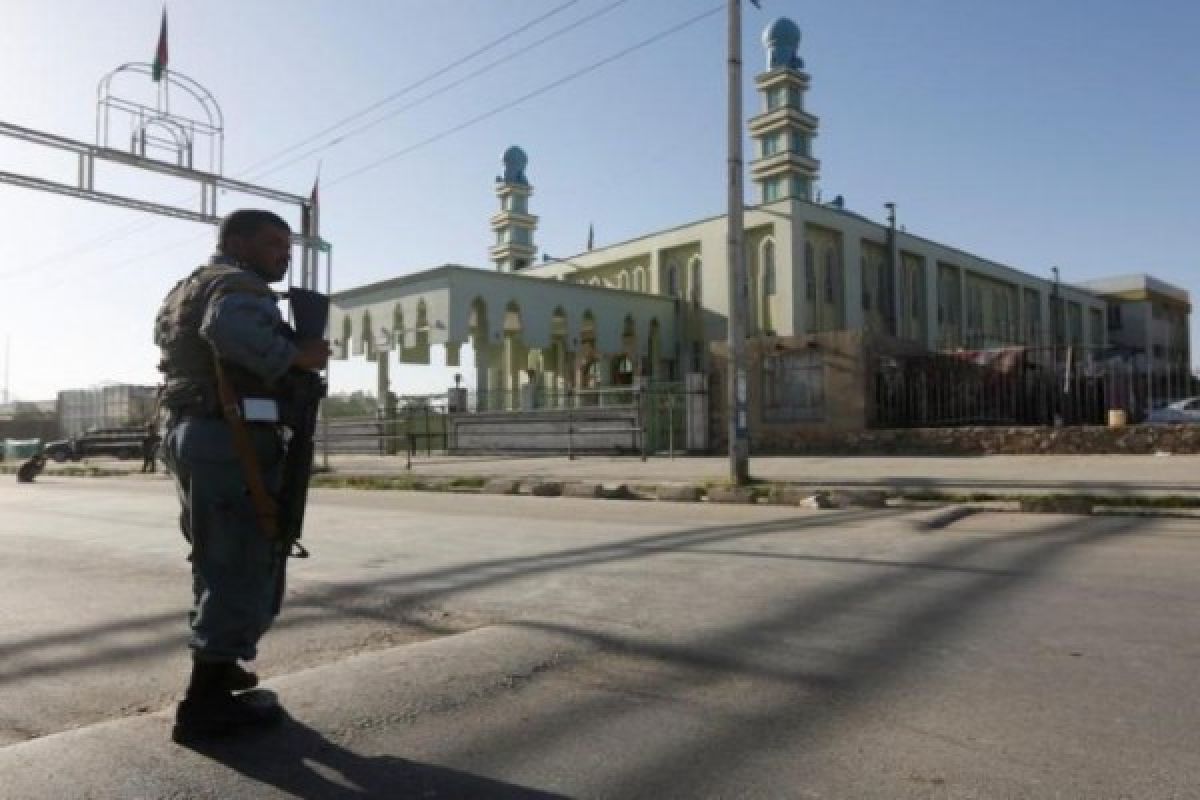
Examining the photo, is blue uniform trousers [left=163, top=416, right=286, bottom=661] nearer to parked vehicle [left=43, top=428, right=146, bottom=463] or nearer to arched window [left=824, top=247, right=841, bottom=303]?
parked vehicle [left=43, top=428, right=146, bottom=463]

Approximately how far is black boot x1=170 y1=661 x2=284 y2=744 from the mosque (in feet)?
65.1

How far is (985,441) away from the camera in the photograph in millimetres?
18578

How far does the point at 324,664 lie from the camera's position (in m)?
4.01

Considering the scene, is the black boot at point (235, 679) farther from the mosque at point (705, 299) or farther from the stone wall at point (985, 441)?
the mosque at point (705, 299)

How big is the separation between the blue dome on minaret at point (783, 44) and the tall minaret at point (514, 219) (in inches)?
630

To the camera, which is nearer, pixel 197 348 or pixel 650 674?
pixel 197 348

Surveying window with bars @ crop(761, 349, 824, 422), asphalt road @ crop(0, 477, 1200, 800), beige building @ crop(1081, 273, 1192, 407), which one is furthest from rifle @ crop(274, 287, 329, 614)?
beige building @ crop(1081, 273, 1192, 407)

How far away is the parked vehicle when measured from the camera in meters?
28.6

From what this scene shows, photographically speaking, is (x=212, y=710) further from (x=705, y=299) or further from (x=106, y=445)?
(x=705, y=299)

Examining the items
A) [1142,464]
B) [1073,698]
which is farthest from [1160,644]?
[1142,464]

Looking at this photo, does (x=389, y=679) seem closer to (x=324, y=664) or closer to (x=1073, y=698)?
(x=324, y=664)

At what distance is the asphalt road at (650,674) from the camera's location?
2734mm

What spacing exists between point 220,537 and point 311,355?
2.16 feet

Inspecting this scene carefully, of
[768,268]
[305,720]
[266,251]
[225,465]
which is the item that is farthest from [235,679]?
[768,268]
